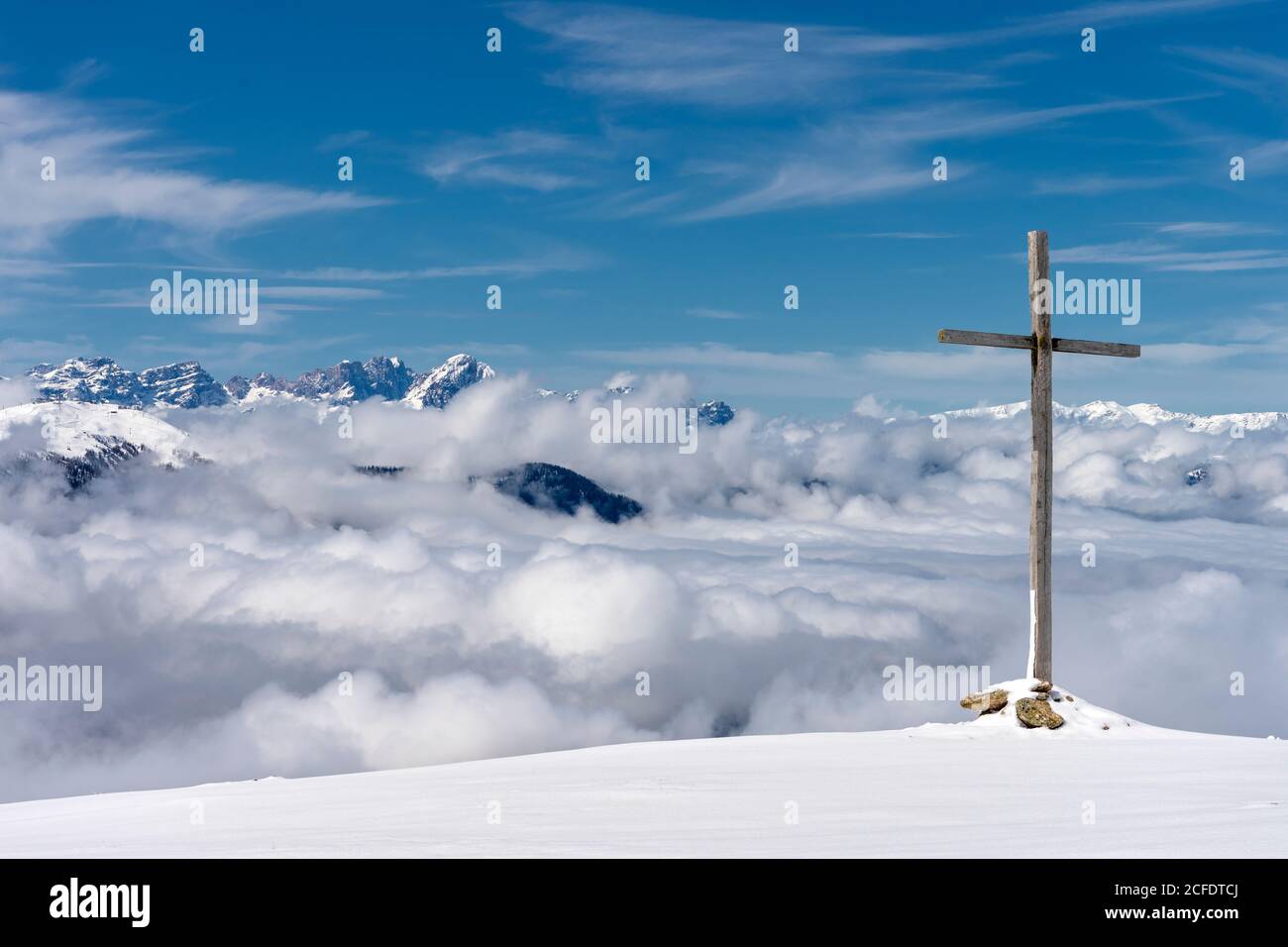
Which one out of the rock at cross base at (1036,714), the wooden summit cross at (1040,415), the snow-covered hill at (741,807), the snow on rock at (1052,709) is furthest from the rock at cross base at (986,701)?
the snow-covered hill at (741,807)

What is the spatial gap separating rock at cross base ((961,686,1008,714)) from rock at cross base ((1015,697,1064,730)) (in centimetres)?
33

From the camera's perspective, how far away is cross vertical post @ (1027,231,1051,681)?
17.7 metres

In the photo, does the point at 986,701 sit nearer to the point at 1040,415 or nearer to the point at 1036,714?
the point at 1036,714

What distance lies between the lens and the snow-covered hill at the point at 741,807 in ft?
24.6

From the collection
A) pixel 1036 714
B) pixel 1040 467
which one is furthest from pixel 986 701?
pixel 1040 467

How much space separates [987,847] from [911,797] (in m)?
2.81

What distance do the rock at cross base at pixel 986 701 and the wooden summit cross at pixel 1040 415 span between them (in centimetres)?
99

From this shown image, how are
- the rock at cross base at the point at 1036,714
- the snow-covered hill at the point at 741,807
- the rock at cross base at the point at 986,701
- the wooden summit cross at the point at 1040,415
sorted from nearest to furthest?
the snow-covered hill at the point at 741,807, the rock at cross base at the point at 1036,714, the rock at cross base at the point at 986,701, the wooden summit cross at the point at 1040,415

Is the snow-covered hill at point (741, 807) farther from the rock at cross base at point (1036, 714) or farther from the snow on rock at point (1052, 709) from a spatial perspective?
the rock at cross base at point (1036, 714)

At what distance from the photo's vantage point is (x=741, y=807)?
9.34m

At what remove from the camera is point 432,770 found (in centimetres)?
1310

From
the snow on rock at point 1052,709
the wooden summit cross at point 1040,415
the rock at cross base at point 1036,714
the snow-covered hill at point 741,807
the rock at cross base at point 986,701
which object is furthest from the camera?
the wooden summit cross at point 1040,415

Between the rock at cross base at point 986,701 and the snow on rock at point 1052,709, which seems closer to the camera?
the snow on rock at point 1052,709
